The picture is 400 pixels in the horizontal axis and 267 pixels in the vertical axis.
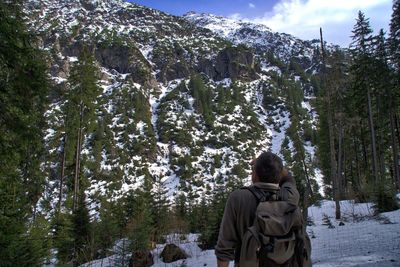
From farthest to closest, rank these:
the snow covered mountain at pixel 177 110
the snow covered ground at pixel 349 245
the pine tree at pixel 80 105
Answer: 1. the snow covered mountain at pixel 177 110
2. the pine tree at pixel 80 105
3. the snow covered ground at pixel 349 245

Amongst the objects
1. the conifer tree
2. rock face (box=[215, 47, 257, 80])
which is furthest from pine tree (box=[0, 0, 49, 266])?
rock face (box=[215, 47, 257, 80])

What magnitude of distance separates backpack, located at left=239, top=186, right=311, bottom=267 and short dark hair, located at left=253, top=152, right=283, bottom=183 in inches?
10.3

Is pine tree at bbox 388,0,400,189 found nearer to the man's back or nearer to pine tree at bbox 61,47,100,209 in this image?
pine tree at bbox 61,47,100,209

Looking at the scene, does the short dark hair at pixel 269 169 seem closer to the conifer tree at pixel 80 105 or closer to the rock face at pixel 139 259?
the rock face at pixel 139 259

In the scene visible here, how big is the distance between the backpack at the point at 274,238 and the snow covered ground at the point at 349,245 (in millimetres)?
5543

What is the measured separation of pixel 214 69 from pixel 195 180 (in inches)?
3875

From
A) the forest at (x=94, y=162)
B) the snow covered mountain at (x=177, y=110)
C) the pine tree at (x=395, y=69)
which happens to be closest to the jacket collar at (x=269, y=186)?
the forest at (x=94, y=162)

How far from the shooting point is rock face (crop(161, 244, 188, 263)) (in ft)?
40.2

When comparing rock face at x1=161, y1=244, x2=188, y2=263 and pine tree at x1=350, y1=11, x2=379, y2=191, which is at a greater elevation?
pine tree at x1=350, y1=11, x2=379, y2=191

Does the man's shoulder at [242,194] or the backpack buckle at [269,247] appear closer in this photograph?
the backpack buckle at [269,247]

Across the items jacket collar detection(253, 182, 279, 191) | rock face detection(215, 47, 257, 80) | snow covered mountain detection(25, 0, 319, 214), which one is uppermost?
rock face detection(215, 47, 257, 80)

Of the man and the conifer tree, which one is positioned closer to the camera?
the man

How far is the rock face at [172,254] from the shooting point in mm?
12252

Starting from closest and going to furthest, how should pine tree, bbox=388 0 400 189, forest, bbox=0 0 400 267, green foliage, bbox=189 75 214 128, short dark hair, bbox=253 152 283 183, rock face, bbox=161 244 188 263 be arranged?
short dark hair, bbox=253 152 283 183 < forest, bbox=0 0 400 267 < rock face, bbox=161 244 188 263 < pine tree, bbox=388 0 400 189 < green foliage, bbox=189 75 214 128
